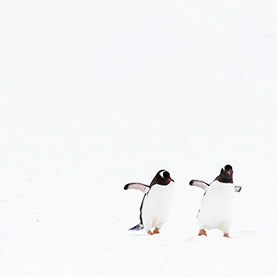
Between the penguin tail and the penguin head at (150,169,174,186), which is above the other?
the penguin head at (150,169,174,186)

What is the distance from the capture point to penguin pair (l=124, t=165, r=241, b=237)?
14.4 ft

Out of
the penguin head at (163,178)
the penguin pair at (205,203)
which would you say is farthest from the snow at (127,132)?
the penguin head at (163,178)

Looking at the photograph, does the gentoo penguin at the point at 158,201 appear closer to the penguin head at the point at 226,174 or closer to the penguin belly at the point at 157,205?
the penguin belly at the point at 157,205

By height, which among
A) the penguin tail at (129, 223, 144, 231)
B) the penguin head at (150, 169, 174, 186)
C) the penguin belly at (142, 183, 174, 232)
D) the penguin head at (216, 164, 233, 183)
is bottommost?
the penguin tail at (129, 223, 144, 231)

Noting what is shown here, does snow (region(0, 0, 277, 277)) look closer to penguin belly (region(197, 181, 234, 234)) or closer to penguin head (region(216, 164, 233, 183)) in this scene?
penguin belly (region(197, 181, 234, 234))

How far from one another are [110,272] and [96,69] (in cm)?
2376

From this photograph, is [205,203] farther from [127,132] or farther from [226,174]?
[127,132]

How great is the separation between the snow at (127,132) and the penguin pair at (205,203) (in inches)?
6.6

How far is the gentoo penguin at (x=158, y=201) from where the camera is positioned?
4.53 meters

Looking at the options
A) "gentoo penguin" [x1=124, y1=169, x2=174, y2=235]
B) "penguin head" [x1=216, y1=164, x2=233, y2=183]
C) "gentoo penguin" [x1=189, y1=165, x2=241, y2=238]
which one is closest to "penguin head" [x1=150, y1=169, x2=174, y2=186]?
"gentoo penguin" [x1=124, y1=169, x2=174, y2=235]

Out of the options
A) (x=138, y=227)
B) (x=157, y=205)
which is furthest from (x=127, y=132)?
(x=157, y=205)

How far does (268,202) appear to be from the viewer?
644cm

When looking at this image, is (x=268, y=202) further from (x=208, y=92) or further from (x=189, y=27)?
(x=189, y=27)

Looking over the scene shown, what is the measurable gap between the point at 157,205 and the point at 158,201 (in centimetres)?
4
